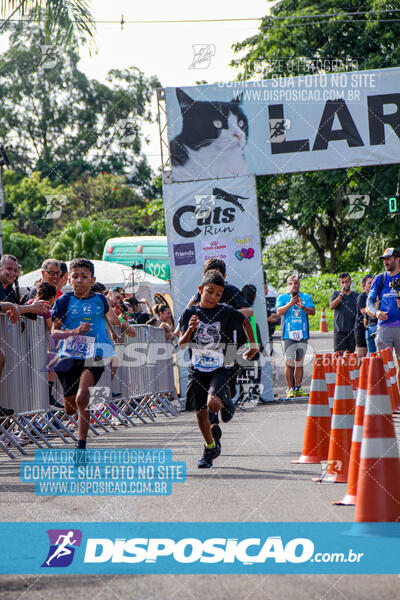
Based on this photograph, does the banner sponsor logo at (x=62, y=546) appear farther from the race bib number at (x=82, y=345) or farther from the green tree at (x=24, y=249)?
the green tree at (x=24, y=249)

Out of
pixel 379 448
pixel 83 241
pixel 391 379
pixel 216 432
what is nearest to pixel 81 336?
pixel 216 432

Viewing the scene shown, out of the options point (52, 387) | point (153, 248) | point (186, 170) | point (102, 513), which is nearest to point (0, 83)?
point (153, 248)

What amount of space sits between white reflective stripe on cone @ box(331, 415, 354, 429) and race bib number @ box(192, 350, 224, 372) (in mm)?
1280

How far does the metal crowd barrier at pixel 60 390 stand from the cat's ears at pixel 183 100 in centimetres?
345

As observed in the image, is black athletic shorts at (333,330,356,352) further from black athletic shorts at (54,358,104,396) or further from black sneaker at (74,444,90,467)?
black sneaker at (74,444,90,467)

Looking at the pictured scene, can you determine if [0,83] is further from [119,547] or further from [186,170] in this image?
[119,547]

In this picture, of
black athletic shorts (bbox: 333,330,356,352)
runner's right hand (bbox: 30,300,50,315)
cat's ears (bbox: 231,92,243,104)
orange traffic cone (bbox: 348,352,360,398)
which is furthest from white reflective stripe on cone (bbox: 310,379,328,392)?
black athletic shorts (bbox: 333,330,356,352)

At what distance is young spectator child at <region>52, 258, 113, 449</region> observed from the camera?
27.5 ft

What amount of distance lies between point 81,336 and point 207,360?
1.23m

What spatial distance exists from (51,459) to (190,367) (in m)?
1.60

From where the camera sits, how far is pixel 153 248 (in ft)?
103

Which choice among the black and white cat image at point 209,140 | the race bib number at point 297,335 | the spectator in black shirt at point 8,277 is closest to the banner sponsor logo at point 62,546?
the spectator in black shirt at point 8,277

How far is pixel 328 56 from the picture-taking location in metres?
31.8

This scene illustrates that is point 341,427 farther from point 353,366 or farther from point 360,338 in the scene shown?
point 360,338
